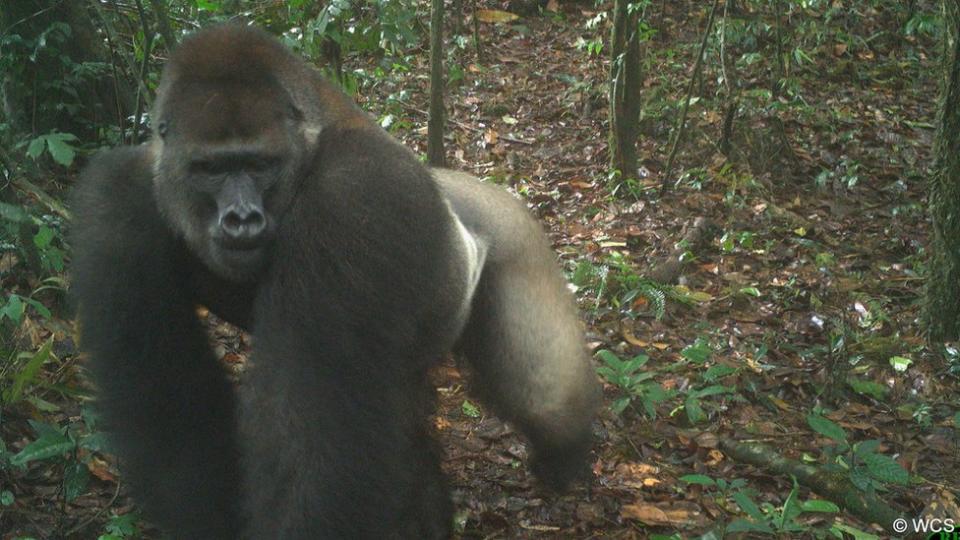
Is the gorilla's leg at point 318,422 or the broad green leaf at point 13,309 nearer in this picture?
the gorilla's leg at point 318,422

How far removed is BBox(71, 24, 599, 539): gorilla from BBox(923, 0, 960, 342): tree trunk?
3.17 m

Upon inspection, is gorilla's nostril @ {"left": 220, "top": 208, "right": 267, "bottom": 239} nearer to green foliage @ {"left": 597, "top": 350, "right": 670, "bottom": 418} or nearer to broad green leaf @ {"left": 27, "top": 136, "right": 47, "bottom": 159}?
broad green leaf @ {"left": 27, "top": 136, "right": 47, "bottom": 159}

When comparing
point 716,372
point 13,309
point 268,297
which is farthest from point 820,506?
point 13,309

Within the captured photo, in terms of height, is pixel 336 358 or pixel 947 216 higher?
pixel 336 358

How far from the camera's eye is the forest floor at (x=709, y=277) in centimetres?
498

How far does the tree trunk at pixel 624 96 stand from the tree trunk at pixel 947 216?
2.65 meters

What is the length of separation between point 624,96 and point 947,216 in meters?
2.99

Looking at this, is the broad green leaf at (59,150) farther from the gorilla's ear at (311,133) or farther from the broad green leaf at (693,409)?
the broad green leaf at (693,409)

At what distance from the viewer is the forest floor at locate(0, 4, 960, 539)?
498cm

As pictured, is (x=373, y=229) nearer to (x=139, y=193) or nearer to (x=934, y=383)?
(x=139, y=193)

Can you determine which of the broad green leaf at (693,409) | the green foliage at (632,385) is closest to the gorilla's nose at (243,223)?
the green foliage at (632,385)

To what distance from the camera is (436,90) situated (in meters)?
7.30

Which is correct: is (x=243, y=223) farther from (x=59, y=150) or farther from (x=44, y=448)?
(x=59, y=150)

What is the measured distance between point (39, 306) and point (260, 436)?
1.47 meters
